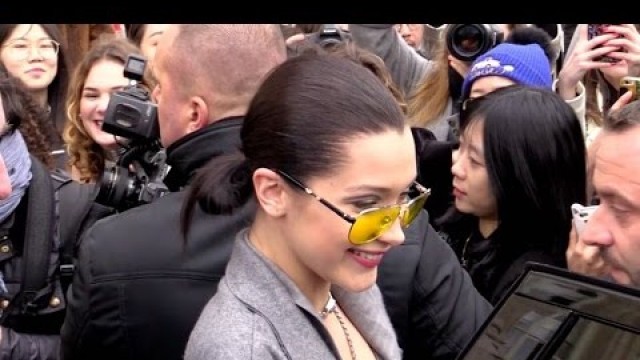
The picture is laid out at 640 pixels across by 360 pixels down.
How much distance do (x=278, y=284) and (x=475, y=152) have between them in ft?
4.13

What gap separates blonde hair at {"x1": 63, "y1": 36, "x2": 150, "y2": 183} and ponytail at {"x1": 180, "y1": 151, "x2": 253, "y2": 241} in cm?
205

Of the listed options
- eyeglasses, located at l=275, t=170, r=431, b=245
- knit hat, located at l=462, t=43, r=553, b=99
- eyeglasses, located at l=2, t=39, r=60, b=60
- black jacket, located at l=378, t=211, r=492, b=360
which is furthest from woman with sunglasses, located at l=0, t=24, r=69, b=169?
eyeglasses, located at l=275, t=170, r=431, b=245

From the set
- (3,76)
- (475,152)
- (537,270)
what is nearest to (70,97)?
(3,76)

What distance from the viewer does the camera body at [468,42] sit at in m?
3.61

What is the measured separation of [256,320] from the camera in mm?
1244

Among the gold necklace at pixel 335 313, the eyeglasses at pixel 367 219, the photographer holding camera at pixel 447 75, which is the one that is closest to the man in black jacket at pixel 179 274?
the gold necklace at pixel 335 313

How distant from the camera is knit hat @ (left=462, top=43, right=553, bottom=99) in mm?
3045

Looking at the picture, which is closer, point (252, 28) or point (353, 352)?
point (353, 352)

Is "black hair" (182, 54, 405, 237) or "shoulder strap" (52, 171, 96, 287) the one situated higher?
"black hair" (182, 54, 405, 237)

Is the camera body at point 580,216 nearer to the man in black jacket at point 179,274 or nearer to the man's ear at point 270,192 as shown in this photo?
the man in black jacket at point 179,274

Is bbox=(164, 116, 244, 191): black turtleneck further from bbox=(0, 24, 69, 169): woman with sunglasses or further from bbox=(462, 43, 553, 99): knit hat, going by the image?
bbox=(0, 24, 69, 169): woman with sunglasses

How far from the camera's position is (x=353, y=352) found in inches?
55.6

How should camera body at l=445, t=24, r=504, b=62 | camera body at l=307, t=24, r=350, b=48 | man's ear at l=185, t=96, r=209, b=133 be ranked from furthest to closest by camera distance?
camera body at l=445, t=24, r=504, b=62 < camera body at l=307, t=24, r=350, b=48 < man's ear at l=185, t=96, r=209, b=133
